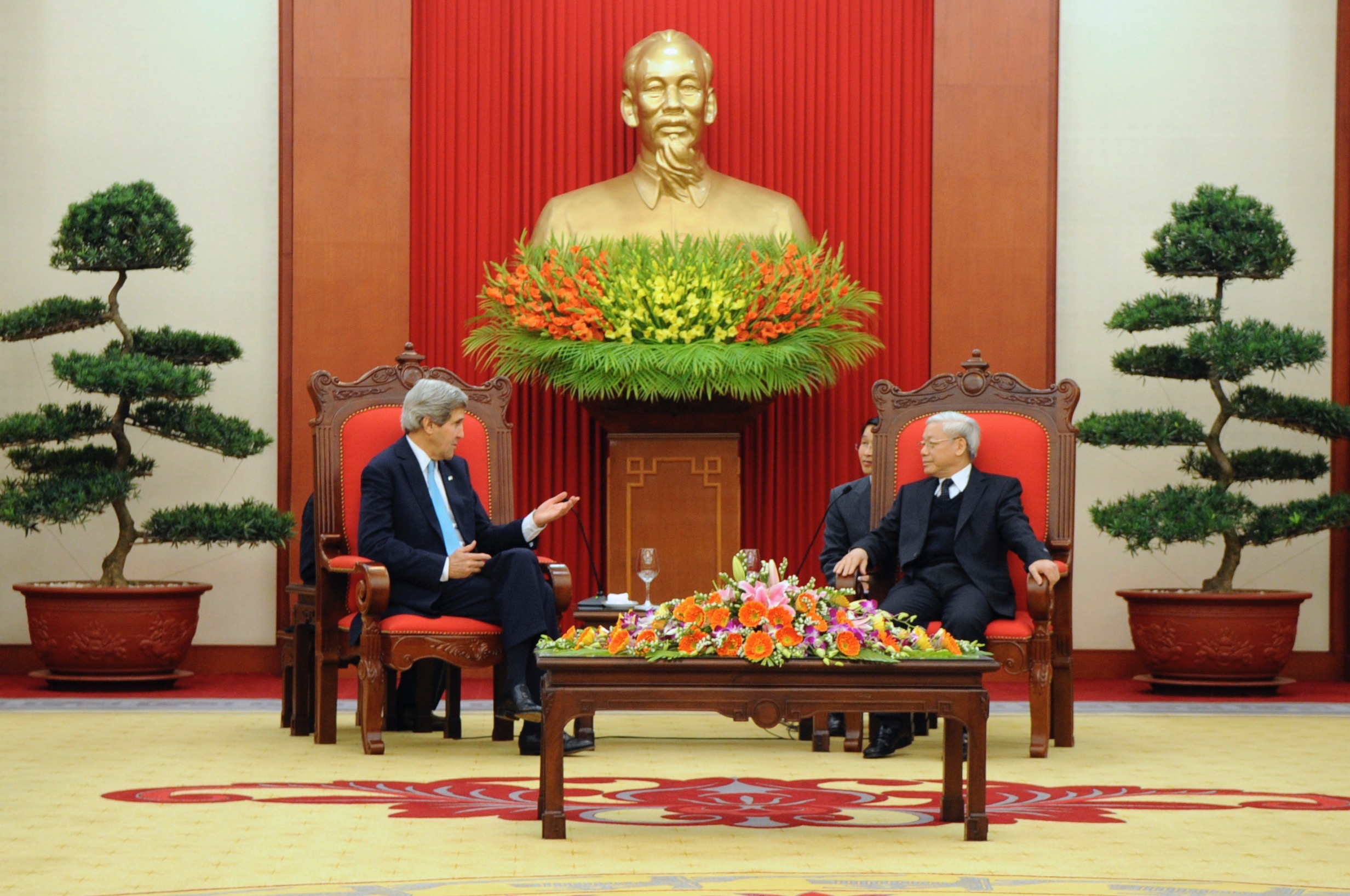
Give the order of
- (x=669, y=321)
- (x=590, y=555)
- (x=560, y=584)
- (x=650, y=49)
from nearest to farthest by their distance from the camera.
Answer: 1. (x=560, y=584)
2. (x=669, y=321)
3. (x=650, y=49)
4. (x=590, y=555)

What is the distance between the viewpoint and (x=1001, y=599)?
4824 millimetres

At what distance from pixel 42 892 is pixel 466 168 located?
482 cm

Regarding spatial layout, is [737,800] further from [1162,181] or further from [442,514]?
[1162,181]

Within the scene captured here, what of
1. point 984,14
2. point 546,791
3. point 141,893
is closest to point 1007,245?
point 984,14

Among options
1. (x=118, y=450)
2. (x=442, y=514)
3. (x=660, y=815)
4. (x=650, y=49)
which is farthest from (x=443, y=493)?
(x=650, y=49)

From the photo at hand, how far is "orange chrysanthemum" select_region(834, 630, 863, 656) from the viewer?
10.8 ft

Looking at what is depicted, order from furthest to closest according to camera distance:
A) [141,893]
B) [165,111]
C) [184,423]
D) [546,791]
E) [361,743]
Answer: [165,111] < [184,423] < [361,743] < [546,791] < [141,893]

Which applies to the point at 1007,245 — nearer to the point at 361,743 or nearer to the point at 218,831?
the point at 361,743

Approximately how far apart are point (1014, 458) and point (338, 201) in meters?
3.15

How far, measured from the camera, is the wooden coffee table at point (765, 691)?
3270 millimetres

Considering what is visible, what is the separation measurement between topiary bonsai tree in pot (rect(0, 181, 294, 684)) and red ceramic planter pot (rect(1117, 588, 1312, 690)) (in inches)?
131

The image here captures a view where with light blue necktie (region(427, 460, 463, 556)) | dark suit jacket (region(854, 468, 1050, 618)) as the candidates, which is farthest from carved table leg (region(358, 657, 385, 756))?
dark suit jacket (region(854, 468, 1050, 618))

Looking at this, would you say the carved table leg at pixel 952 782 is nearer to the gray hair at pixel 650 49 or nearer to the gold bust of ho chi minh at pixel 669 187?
the gold bust of ho chi minh at pixel 669 187

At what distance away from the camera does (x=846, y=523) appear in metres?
5.29
